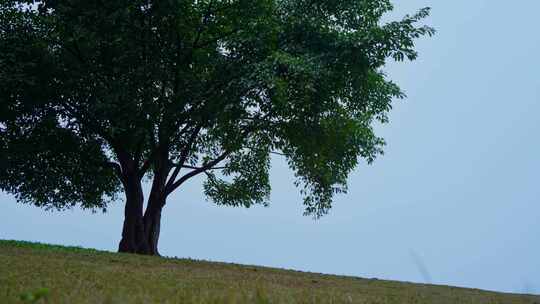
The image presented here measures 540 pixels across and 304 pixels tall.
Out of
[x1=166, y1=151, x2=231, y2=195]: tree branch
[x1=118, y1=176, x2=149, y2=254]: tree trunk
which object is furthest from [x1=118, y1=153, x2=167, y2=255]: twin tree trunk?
[x1=166, y1=151, x2=231, y2=195]: tree branch

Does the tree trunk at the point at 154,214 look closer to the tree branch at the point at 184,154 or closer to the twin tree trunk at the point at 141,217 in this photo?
the twin tree trunk at the point at 141,217

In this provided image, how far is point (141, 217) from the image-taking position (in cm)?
2677

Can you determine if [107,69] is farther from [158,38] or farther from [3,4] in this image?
[3,4]

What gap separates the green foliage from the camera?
22984 millimetres

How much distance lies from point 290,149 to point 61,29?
11.4 metres

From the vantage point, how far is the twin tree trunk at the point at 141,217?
26.5 metres

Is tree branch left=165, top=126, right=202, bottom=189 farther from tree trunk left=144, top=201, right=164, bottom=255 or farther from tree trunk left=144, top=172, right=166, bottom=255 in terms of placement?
tree trunk left=144, top=201, right=164, bottom=255

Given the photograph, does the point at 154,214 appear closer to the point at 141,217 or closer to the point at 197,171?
the point at 141,217

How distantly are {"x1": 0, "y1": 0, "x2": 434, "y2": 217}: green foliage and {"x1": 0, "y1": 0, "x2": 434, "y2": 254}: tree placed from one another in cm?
6

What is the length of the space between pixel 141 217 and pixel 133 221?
0.39m

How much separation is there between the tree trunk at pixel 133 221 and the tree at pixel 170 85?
51 millimetres

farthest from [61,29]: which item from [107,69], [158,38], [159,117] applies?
[159,117]

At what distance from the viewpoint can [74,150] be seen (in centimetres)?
2638

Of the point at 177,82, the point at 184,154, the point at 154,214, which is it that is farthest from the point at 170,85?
the point at 154,214
